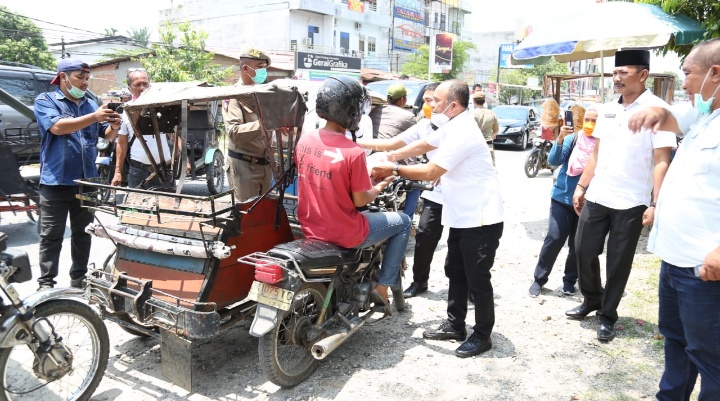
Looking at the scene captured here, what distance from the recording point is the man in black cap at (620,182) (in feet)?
12.5

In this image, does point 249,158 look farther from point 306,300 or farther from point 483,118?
point 483,118

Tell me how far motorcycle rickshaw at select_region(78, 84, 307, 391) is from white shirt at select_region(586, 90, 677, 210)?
2347 millimetres

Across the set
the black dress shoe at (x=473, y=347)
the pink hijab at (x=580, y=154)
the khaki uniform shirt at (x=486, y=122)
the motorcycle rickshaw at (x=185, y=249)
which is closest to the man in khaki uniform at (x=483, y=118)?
the khaki uniform shirt at (x=486, y=122)

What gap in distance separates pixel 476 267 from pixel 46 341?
8.91 ft

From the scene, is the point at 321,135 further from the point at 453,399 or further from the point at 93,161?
the point at 93,161

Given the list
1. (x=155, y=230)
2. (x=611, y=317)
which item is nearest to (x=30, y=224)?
(x=155, y=230)

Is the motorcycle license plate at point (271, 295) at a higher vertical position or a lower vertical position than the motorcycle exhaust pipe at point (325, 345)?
higher

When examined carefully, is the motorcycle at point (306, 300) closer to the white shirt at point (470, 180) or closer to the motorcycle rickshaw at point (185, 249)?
the motorcycle rickshaw at point (185, 249)

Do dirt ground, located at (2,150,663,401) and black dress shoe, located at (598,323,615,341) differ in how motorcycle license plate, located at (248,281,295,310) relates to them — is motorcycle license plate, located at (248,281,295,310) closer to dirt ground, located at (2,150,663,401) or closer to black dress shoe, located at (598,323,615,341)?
dirt ground, located at (2,150,663,401)

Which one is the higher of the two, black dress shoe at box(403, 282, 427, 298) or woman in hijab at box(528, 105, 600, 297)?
woman in hijab at box(528, 105, 600, 297)

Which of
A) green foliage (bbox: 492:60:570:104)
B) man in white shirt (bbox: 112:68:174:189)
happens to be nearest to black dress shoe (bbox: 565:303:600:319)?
man in white shirt (bbox: 112:68:174:189)

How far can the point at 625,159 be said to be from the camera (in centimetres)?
390

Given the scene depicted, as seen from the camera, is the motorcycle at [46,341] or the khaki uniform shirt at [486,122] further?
the khaki uniform shirt at [486,122]

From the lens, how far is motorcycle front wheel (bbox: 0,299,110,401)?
2.94 meters
